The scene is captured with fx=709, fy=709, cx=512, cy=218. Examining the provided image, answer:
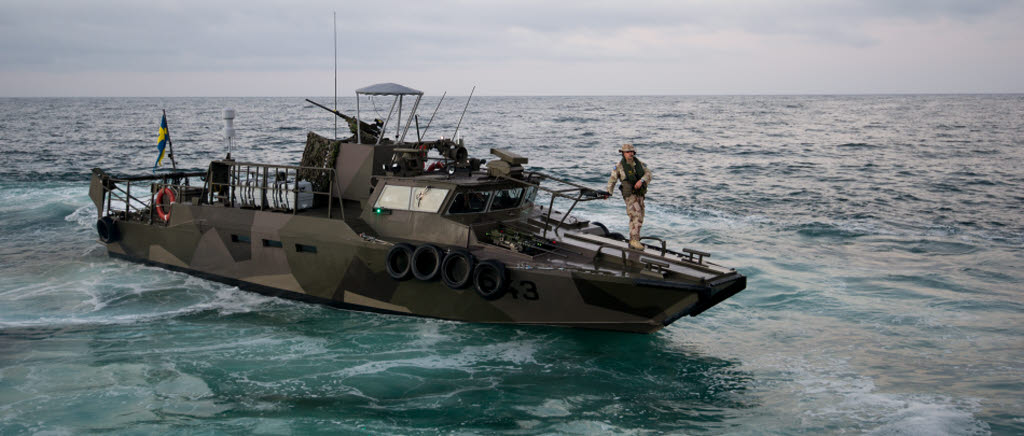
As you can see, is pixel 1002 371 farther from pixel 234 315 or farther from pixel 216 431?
pixel 234 315

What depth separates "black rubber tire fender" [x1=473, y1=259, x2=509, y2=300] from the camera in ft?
35.0

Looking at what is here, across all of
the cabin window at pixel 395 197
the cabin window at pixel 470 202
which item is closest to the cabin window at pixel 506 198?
the cabin window at pixel 470 202

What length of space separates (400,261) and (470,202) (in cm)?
154

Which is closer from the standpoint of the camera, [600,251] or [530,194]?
[600,251]

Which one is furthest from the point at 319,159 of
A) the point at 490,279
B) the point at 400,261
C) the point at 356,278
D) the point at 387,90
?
the point at 490,279

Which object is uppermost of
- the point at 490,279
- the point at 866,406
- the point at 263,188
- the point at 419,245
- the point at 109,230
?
the point at 263,188

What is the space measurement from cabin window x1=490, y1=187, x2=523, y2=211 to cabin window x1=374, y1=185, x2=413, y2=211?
1468mm

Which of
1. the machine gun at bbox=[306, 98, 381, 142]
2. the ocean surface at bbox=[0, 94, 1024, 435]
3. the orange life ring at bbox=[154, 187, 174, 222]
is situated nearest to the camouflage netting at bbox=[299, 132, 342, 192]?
the machine gun at bbox=[306, 98, 381, 142]

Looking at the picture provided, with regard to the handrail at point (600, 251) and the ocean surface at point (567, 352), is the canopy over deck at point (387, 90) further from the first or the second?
the handrail at point (600, 251)

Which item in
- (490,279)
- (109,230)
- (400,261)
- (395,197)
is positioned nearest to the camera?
(490,279)

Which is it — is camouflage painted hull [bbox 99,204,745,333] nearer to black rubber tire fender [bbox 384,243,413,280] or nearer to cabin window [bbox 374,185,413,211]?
black rubber tire fender [bbox 384,243,413,280]

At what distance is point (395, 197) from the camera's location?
40.7 feet

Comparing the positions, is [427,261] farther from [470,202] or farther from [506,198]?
[506,198]

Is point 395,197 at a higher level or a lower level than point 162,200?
higher
